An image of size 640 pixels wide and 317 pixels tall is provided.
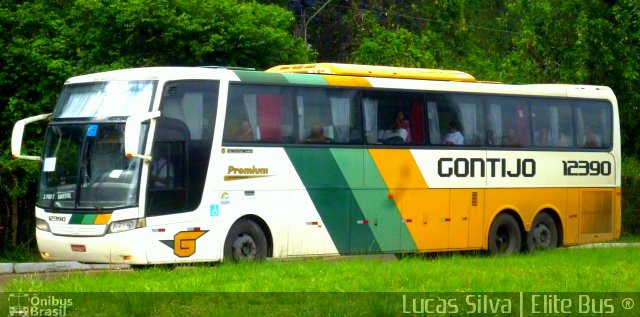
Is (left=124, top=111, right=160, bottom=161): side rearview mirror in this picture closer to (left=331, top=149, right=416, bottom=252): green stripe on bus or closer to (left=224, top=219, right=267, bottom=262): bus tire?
(left=224, top=219, right=267, bottom=262): bus tire

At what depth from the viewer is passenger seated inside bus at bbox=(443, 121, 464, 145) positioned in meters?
20.3

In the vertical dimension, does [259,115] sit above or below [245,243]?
above

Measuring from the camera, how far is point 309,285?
41.2ft

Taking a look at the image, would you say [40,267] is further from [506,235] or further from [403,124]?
[506,235]

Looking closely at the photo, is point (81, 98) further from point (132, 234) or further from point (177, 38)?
point (177, 38)

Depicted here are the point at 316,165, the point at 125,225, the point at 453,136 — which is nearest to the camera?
the point at 125,225

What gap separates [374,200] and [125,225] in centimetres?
481

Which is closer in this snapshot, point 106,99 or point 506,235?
point 106,99

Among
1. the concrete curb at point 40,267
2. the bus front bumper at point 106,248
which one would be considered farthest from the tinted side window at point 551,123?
the bus front bumper at point 106,248

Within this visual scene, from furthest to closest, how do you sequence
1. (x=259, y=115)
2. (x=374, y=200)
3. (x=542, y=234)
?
(x=542, y=234) → (x=374, y=200) → (x=259, y=115)

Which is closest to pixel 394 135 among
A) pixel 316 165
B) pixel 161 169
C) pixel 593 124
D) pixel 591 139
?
pixel 316 165

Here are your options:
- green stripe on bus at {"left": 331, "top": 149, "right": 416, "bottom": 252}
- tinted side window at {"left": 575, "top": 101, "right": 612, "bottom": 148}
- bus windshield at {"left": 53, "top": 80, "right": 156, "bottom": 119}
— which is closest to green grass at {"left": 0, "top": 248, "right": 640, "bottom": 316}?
bus windshield at {"left": 53, "top": 80, "right": 156, "bottom": 119}

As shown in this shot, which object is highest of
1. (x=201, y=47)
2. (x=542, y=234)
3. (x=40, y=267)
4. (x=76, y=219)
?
(x=201, y=47)

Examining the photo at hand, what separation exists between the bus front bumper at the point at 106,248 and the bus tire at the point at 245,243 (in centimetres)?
152
